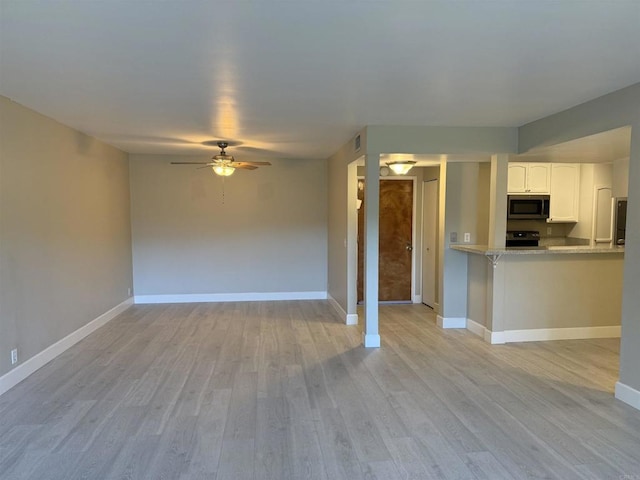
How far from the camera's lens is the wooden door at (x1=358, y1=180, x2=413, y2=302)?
22.2 ft

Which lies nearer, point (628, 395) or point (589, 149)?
point (628, 395)

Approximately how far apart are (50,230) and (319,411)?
10.5 ft

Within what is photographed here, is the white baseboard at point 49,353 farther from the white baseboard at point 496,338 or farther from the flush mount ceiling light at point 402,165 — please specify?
the white baseboard at point 496,338

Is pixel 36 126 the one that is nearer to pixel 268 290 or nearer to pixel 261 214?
pixel 261 214

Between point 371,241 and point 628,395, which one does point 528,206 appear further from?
point 628,395

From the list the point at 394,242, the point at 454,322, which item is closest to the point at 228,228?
the point at 394,242

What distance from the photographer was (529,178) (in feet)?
20.3

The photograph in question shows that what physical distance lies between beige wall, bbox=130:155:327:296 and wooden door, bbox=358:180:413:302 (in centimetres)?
97

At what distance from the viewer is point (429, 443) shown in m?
2.57

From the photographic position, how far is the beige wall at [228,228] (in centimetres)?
668

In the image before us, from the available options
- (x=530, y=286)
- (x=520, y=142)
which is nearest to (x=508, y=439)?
(x=530, y=286)

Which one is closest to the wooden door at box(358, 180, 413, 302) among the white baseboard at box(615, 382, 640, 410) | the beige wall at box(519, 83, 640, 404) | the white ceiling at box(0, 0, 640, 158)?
the white ceiling at box(0, 0, 640, 158)

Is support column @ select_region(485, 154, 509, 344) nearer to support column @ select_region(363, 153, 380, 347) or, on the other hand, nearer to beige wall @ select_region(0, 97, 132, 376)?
support column @ select_region(363, 153, 380, 347)

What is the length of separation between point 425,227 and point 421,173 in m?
0.90
